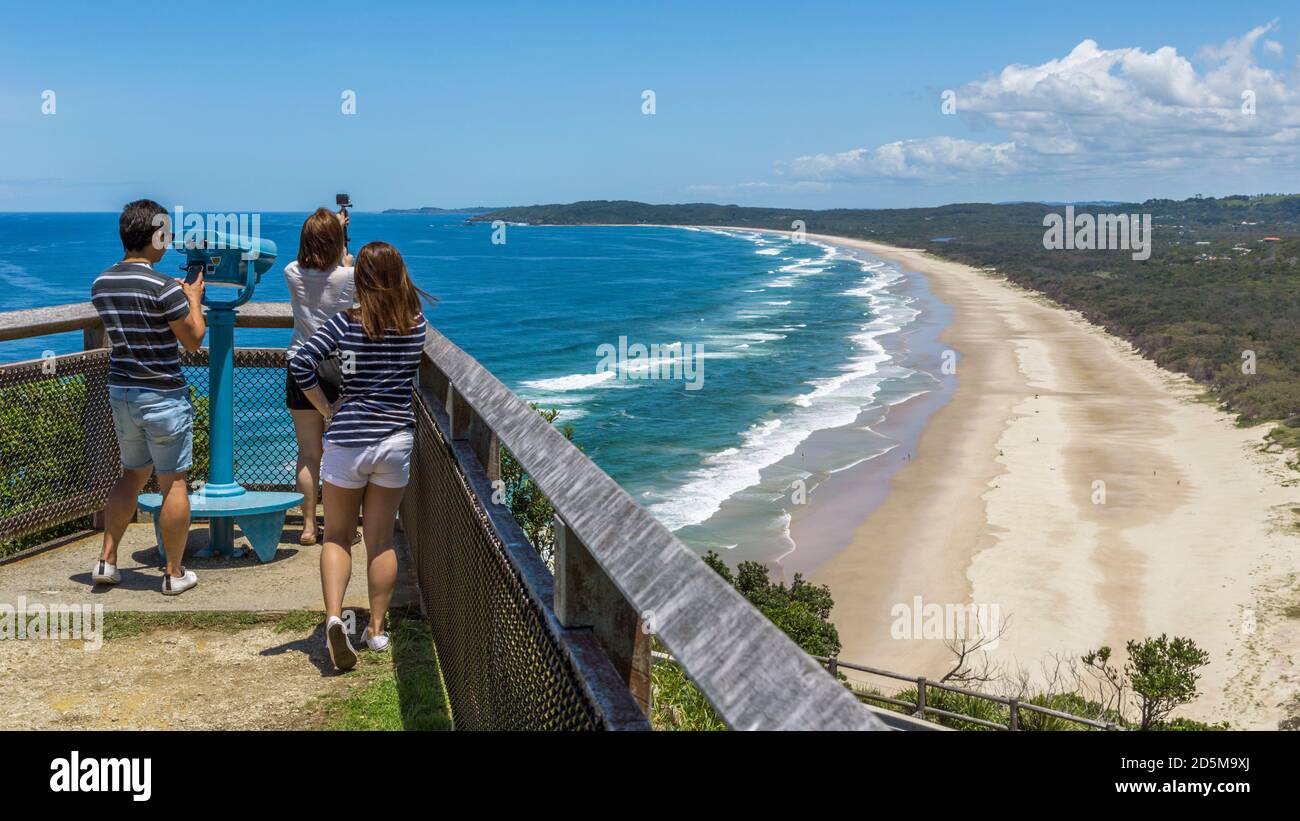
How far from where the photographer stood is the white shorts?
14.3 ft

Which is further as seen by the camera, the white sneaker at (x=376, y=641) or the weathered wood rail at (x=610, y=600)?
the white sneaker at (x=376, y=641)

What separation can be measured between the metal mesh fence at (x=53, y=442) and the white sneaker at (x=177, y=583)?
1.21 metres

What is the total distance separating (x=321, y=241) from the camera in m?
5.46

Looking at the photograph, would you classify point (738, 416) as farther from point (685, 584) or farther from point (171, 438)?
point (685, 584)

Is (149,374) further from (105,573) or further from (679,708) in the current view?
(679,708)

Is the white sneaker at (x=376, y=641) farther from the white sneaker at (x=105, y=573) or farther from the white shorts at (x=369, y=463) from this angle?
the white sneaker at (x=105, y=573)

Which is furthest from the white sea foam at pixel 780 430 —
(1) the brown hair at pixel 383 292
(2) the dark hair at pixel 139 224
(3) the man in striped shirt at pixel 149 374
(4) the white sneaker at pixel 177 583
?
(1) the brown hair at pixel 383 292

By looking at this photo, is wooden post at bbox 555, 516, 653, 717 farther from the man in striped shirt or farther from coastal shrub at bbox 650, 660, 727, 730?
coastal shrub at bbox 650, 660, 727, 730

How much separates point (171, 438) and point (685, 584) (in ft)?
13.7

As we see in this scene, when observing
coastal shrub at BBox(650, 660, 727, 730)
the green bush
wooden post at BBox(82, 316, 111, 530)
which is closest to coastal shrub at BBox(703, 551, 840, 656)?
coastal shrub at BBox(650, 660, 727, 730)

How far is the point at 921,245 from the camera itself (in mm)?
192875

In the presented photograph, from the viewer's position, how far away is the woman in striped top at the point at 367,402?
4207 millimetres
